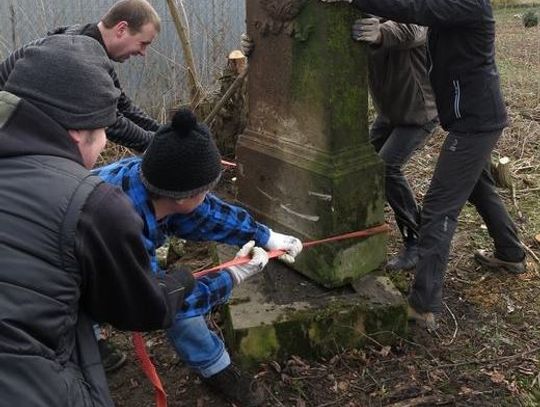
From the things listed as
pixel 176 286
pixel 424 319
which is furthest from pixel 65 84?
pixel 424 319

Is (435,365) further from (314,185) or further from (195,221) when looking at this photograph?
(195,221)

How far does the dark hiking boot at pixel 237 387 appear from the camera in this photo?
274cm

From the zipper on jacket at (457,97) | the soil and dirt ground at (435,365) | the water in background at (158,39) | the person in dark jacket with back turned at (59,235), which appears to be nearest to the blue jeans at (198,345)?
the soil and dirt ground at (435,365)

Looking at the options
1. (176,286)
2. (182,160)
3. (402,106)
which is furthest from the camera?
(402,106)

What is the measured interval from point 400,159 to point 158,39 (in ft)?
13.2

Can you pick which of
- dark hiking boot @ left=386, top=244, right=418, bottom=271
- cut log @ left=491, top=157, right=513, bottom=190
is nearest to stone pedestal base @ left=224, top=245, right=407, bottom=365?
dark hiking boot @ left=386, top=244, right=418, bottom=271

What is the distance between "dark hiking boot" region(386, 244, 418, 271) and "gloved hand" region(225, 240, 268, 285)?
1530mm

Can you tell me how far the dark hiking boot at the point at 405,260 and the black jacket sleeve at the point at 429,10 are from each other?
1602 mm

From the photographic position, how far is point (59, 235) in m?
1.42

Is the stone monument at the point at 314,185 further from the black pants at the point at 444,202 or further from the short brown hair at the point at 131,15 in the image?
the short brown hair at the point at 131,15

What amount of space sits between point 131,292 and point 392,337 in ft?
6.12

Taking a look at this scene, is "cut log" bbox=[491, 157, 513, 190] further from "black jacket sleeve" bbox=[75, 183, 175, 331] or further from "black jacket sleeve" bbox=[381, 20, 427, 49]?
"black jacket sleeve" bbox=[75, 183, 175, 331]

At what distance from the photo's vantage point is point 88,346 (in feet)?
5.39

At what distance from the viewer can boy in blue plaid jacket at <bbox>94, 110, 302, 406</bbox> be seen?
2182 millimetres
